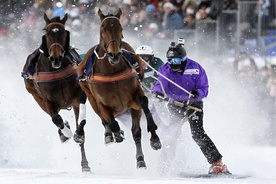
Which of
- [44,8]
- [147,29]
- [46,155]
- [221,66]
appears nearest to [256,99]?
[221,66]

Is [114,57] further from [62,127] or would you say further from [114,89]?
[62,127]

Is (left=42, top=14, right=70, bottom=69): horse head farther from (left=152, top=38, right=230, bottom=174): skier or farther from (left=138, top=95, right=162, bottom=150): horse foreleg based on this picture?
(left=152, top=38, right=230, bottom=174): skier

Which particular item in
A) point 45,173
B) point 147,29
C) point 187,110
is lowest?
point 45,173

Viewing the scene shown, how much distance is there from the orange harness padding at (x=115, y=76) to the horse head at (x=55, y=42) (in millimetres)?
547

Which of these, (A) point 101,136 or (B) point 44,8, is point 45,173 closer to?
(A) point 101,136

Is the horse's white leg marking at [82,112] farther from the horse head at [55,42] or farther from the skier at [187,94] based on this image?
the skier at [187,94]

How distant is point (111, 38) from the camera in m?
10.7

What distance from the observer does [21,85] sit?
56.0ft

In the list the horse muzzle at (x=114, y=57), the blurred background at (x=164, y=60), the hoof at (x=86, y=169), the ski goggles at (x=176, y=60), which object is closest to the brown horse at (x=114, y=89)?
the horse muzzle at (x=114, y=57)

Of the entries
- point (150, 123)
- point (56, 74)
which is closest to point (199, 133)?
point (150, 123)

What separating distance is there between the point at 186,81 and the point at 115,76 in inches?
48.1

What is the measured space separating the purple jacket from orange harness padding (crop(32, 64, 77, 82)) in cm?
114

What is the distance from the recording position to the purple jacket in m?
11.9

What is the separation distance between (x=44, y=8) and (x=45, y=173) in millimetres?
9225
